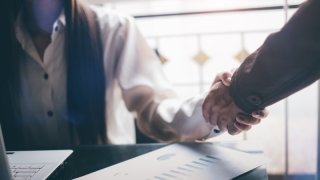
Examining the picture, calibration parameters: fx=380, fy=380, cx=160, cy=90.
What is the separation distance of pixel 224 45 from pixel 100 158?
1177mm

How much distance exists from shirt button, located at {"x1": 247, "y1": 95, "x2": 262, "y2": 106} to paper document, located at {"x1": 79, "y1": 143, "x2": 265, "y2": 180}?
0.34 ft

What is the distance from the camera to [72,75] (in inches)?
40.7

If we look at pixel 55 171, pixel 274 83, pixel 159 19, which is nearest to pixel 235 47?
pixel 159 19

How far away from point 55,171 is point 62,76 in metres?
0.40

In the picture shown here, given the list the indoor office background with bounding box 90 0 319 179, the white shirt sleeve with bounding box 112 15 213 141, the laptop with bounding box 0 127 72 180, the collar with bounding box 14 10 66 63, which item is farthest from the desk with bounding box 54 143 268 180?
the indoor office background with bounding box 90 0 319 179

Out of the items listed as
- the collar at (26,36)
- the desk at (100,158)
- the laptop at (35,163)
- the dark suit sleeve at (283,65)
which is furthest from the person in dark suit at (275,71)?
the collar at (26,36)

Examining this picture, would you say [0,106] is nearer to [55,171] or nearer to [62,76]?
[62,76]

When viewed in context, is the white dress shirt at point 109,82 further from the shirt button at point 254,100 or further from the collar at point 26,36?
the shirt button at point 254,100

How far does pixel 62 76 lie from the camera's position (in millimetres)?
1064

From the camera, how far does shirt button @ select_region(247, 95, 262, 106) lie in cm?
75

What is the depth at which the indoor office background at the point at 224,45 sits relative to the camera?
139 centimetres

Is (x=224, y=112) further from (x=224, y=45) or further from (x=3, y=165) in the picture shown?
(x=224, y=45)

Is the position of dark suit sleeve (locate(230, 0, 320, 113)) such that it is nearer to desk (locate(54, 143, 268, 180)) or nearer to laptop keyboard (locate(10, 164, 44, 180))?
desk (locate(54, 143, 268, 180))

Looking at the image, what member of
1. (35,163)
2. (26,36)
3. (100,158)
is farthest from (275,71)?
(26,36)
